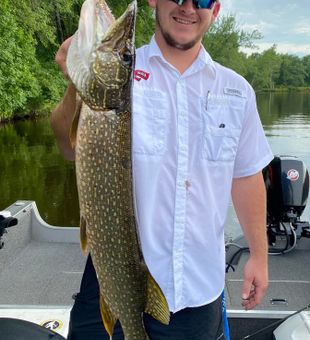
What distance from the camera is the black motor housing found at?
4879mm

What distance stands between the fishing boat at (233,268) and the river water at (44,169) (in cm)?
383

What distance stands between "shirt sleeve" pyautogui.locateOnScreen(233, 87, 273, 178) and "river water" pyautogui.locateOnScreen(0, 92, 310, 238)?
664 cm

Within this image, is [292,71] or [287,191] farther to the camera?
[292,71]

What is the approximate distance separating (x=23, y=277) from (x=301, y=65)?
120457 mm

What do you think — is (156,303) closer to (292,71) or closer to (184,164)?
(184,164)

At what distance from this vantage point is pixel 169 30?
83.6 inches

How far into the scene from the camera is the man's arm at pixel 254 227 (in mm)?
2480

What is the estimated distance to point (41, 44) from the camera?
30109 millimetres

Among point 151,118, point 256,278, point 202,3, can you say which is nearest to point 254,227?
point 256,278

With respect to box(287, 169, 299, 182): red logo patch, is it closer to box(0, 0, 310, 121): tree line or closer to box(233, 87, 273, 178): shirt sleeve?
box(233, 87, 273, 178): shirt sleeve

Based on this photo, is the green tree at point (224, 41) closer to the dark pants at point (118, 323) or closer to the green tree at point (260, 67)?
the green tree at point (260, 67)

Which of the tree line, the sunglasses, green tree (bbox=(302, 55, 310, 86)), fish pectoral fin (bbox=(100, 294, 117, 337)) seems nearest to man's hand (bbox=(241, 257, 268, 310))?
fish pectoral fin (bbox=(100, 294, 117, 337))

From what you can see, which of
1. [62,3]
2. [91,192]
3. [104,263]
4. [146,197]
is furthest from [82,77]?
[62,3]

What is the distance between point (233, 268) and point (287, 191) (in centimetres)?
125
